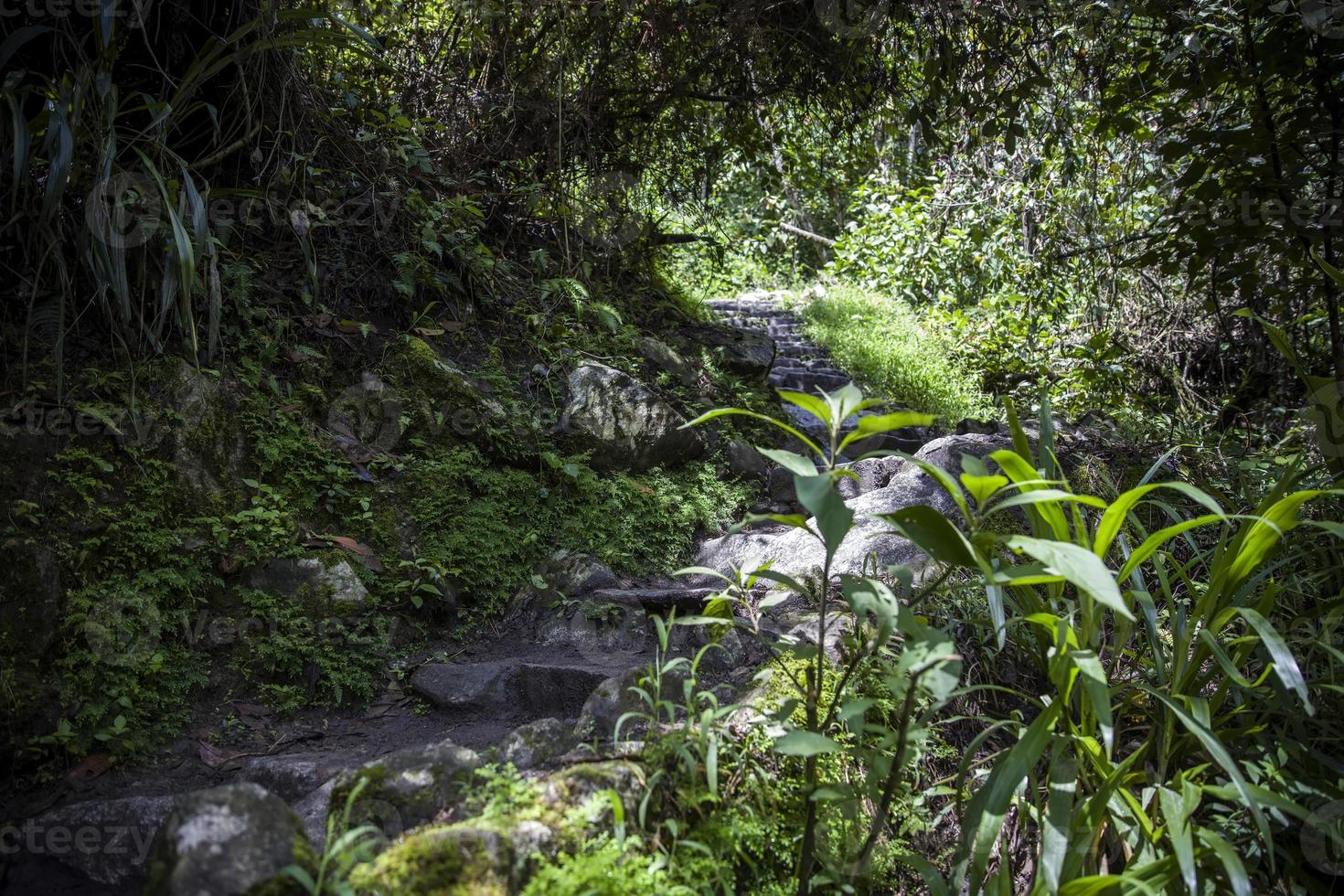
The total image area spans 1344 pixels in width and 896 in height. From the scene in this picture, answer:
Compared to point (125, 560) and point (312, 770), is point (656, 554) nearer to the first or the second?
point (312, 770)

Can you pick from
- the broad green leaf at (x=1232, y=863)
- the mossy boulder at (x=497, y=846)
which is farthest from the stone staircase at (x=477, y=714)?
the broad green leaf at (x=1232, y=863)

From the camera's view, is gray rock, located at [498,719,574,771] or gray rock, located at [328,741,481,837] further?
gray rock, located at [498,719,574,771]

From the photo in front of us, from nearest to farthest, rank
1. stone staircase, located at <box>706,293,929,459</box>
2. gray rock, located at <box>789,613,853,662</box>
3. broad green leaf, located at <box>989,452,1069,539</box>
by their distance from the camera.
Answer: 1. broad green leaf, located at <box>989,452,1069,539</box>
2. gray rock, located at <box>789,613,853,662</box>
3. stone staircase, located at <box>706,293,929,459</box>

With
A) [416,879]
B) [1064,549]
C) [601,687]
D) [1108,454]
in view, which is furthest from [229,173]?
[1108,454]

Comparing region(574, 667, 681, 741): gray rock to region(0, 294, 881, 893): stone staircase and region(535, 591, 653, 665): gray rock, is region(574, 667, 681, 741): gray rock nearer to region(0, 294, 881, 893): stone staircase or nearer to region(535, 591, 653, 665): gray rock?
region(0, 294, 881, 893): stone staircase

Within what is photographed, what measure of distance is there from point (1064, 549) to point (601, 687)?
122 centimetres

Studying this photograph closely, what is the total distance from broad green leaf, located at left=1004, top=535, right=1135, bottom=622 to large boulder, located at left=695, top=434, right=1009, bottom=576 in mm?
1354

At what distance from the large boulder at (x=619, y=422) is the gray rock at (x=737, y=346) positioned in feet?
3.98

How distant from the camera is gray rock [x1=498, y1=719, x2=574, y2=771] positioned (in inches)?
67.9

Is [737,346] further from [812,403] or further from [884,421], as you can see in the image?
[884,421]

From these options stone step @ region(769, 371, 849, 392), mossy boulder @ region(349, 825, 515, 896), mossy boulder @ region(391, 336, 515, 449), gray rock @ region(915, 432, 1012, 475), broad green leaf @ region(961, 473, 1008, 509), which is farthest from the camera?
stone step @ region(769, 371, 849, 392)

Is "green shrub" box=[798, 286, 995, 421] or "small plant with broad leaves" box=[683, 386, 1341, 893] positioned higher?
"green shrub" box=[798, 286, 995, 421]

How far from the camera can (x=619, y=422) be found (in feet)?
12.0

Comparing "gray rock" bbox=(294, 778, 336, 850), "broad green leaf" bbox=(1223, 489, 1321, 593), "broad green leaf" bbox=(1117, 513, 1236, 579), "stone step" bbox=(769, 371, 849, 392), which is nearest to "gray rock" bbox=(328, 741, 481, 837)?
"gray rock" bbox=(294, 778, 336, 850)
